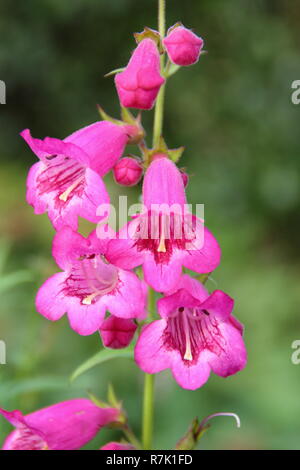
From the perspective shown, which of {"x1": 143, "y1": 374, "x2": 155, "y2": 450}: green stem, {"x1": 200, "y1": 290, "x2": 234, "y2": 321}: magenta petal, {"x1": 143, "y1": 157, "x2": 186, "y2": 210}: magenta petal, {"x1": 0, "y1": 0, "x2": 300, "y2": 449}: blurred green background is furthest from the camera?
{"x1": 0, "y1": 0, "x2": 300, "y2": 449}: blurred green background

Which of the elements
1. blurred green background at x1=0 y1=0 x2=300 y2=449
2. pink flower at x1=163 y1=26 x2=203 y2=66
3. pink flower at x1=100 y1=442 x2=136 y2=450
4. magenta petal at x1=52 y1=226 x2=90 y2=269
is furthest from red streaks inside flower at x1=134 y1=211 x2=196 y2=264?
blurred green background at x1=0 y1=0 x2=300 y2=449

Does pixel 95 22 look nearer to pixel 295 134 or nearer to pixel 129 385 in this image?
pixel 295 134

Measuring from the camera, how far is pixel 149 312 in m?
1.38

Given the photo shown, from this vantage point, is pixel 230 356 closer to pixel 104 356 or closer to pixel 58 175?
pixel 104 356

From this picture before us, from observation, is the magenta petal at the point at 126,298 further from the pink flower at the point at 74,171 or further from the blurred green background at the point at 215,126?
the blurred green background at the point at 215,126

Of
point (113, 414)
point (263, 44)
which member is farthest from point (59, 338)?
point (263, 44)

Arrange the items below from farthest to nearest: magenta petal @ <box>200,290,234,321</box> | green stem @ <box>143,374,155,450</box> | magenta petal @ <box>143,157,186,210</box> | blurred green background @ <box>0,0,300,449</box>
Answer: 1. blurred green background @ <box>0,0,300,449</box>
2. green stem @ <box>143,374,155,450</box>
3. magenta petal @ <box>143,157,186,210</box>
4. magenta petal @ <box>200,290,234,321</box>

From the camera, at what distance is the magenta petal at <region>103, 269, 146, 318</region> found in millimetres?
1235

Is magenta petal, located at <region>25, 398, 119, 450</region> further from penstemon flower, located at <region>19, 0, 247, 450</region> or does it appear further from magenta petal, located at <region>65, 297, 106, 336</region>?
magenta petal, located at <region>65, 297, 106, 336</region>

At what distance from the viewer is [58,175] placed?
141 centimetres

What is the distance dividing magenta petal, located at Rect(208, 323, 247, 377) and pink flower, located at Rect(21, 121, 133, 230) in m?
0.35

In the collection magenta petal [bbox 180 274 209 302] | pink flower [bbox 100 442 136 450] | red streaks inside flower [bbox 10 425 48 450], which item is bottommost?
pink flower [bbox 100 442 136 450]

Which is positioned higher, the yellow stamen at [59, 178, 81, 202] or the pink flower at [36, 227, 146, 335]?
the yellow stamen at [59, 178, 81, 202]

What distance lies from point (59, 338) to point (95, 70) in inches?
163
